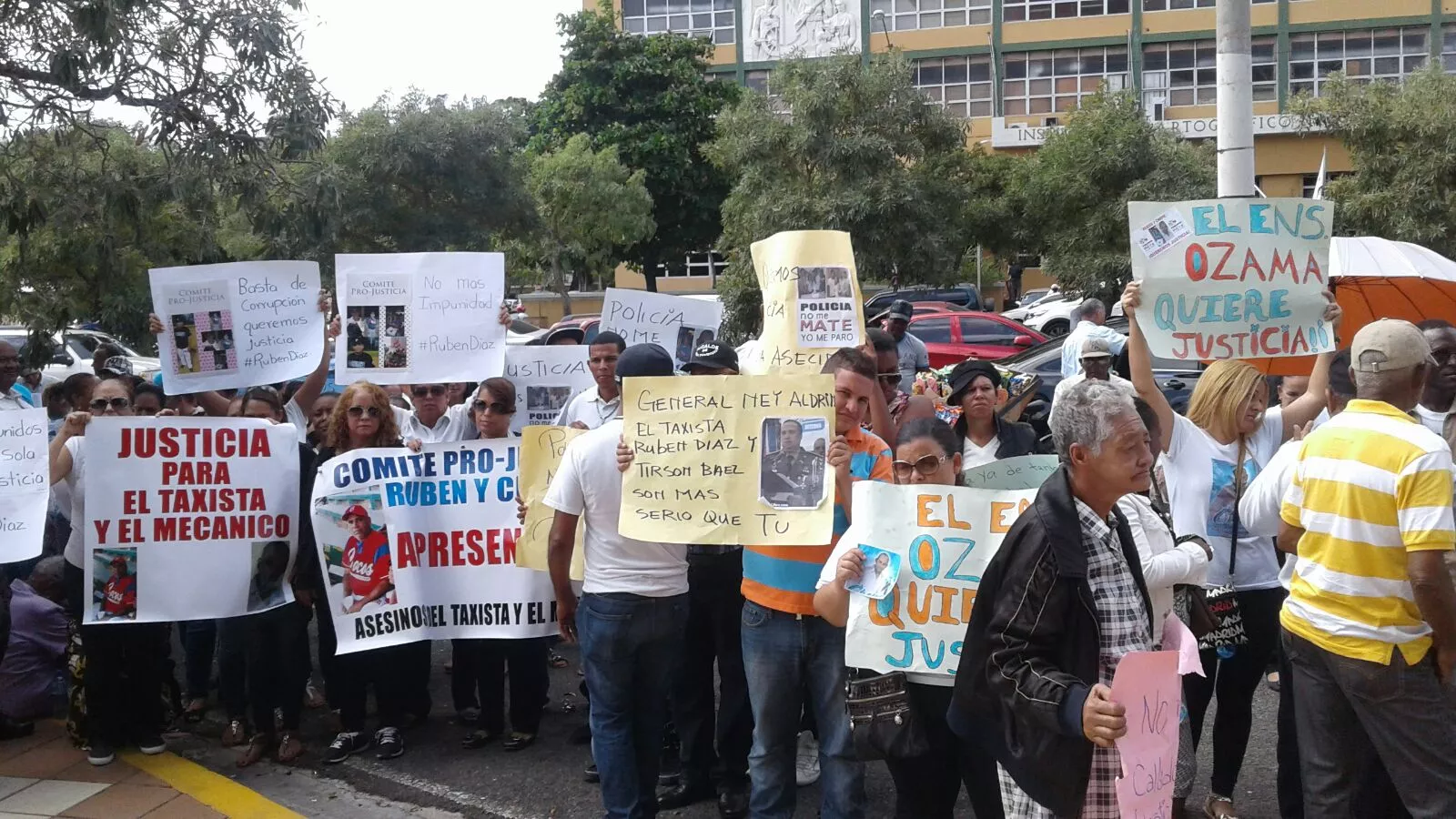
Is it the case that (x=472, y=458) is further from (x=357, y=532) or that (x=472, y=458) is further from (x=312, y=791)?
(x=312, y=791)

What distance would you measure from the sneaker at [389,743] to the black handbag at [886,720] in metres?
2.87

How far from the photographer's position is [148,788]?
5.50 metres

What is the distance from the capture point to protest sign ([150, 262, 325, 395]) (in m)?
6.13

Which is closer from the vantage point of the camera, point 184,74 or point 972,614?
point 972,614

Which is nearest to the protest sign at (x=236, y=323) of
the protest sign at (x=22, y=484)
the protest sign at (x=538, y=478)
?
the protest sign at (x=22, y=484)

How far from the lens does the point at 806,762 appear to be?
5.56 metres

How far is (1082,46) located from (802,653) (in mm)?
43132

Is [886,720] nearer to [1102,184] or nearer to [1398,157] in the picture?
[1398,157]

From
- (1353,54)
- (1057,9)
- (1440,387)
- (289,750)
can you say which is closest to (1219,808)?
(1440,387)

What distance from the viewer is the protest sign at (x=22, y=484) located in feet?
18.5

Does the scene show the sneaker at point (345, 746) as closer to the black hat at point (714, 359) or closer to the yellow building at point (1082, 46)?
the black hat at point (714, 359)

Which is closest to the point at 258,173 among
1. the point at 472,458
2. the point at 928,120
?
the point at 472,458

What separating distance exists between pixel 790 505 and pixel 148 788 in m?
3.35

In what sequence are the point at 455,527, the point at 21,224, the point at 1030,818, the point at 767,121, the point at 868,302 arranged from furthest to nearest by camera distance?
the point at 868,302, the point at 767,121, the point at 21,224, the point at 455,527, the point at 1030,818
